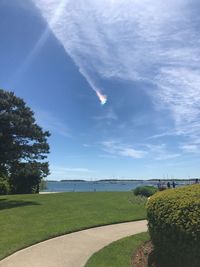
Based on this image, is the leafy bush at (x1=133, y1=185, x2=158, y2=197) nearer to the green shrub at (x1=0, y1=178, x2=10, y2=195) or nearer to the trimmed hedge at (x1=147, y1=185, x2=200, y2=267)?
the green shrub at (x1=0, y1=178, x2=10, y2=195)

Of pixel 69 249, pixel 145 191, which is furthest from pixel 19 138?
pixel 69 249

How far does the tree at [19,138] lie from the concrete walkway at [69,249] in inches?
472

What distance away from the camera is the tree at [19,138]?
79.8 ft

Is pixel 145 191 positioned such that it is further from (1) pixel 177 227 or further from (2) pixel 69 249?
(1) pixel 177 227

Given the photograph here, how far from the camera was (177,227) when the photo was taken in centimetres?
792

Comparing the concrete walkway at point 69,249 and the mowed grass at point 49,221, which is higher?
the mowed grass at point 49,221

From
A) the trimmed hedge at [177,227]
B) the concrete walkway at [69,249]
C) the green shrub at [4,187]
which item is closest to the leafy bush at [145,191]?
the green shrub at [4,187]

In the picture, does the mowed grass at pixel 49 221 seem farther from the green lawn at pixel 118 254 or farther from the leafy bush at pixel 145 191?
the leafy bush at pixel 145 191

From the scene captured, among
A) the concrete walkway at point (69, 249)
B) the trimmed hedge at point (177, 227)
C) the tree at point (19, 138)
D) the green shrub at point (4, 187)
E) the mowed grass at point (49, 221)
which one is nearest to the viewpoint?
the trimmed hedge at point (177, 227)

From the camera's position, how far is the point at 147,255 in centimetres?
997

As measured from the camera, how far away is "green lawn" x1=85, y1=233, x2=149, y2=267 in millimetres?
9164

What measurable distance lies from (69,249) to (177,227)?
12.0 feet

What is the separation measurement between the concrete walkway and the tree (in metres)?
12.0

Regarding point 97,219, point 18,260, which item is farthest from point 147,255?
point 97,219
